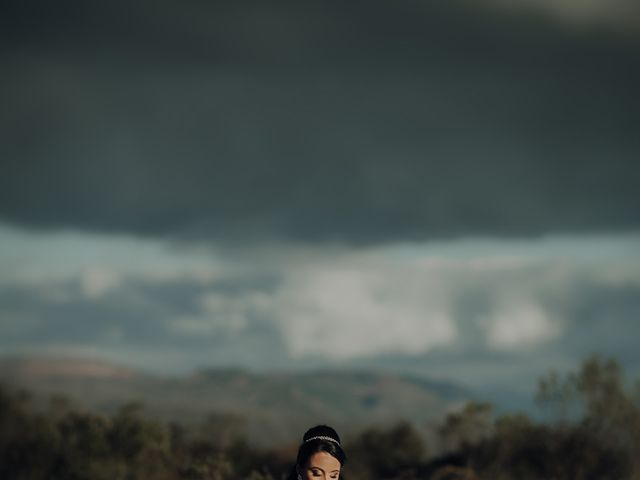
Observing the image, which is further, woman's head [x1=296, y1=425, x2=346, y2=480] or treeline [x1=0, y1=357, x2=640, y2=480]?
treeline [x1=0, y1=357, x2=640, y2=480]

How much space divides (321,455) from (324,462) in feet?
0.23

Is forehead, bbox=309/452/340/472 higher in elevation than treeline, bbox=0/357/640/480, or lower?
lower

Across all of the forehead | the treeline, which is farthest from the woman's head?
the treeline

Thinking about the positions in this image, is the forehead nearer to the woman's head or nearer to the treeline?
the woman's head

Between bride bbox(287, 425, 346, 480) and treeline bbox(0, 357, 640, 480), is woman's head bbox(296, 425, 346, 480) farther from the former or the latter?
treeline bbox(0, 357, 640, 480)

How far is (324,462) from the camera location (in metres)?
9.74

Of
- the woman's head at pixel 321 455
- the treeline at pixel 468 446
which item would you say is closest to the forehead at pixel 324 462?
the woman's head at pixel 321 455

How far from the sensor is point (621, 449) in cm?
8312

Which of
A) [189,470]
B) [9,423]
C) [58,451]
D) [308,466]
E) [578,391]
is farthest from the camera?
→ [9,423]

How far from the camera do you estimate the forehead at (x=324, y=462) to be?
967cm

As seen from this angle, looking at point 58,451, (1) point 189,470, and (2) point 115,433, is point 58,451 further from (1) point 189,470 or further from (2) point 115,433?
(1) point 189,470

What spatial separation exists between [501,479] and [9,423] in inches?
2582

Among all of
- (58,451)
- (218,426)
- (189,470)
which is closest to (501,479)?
(189,470)

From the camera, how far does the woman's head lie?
31.8ft
